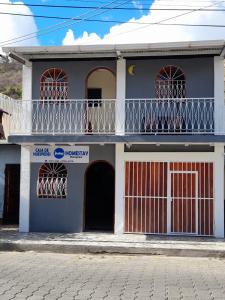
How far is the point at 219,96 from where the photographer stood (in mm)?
14898

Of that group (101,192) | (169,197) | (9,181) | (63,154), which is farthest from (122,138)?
(101,192)

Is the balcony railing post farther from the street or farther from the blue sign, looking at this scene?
the street

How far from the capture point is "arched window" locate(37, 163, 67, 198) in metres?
15.7

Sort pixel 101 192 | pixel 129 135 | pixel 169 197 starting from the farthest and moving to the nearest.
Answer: pixel 101 192 < pixel 169 197 < pixel 129 135

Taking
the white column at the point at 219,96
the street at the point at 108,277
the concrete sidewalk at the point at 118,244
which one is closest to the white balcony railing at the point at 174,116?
the white column at the point at 219,96

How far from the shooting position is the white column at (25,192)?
1570 centimetres

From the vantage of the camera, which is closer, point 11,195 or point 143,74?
point 143,74

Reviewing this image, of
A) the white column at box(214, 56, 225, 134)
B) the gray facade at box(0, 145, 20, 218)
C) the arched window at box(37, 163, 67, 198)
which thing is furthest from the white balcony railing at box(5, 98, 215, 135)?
the gray facade at box(0, 145, 20, 218)

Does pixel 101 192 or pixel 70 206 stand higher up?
pixel 101 192

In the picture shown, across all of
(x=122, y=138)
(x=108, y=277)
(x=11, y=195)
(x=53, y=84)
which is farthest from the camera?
(x=11, y=195)

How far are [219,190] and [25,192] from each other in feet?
20.6

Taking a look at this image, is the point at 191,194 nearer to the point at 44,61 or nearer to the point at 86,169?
the point at 86,169

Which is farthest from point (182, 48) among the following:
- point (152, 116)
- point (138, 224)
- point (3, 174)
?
point (3, 174)

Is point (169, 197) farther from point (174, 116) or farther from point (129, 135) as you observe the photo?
point (174, 116)
